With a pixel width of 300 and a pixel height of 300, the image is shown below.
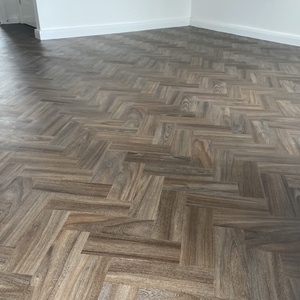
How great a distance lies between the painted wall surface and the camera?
188 inches

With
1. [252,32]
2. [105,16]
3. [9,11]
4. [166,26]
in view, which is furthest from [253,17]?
[9,11]

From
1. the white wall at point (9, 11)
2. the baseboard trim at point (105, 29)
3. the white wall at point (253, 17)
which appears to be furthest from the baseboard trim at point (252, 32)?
the white wall at point (9, 11)

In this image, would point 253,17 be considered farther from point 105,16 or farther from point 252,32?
point 105,16

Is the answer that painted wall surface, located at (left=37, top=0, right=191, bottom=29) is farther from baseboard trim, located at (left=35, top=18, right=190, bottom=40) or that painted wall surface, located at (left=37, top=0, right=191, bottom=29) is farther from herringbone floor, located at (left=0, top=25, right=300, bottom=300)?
herringbone floor, located at (left=0, top=25, right=300, bottom=300)

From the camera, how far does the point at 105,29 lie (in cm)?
520

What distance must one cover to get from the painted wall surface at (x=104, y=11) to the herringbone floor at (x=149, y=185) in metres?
1.86

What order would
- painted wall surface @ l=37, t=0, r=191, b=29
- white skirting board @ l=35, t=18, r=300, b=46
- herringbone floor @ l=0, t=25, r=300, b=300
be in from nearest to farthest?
herringbone floor @ l=0, t=25, r=300, b=300 < white skirting board @ l=35, t=18, r=300, b=46 < painted wall surface @ l=37, t=0, r=191, b=29

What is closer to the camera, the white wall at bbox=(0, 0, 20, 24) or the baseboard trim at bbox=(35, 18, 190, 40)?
the baseboard trim at bbox=(35, 18, 190, 40)

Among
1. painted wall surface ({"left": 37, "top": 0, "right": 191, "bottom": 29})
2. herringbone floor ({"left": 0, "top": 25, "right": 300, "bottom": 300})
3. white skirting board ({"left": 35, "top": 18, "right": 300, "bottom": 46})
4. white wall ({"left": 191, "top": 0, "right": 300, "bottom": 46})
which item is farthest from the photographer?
painted wall surface ({"left": 37, "top": 0, "right": 191, "bottom": 29})

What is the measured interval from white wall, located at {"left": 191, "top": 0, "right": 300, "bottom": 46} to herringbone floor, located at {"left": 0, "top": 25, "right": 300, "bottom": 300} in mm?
1617

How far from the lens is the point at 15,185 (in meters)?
1.57

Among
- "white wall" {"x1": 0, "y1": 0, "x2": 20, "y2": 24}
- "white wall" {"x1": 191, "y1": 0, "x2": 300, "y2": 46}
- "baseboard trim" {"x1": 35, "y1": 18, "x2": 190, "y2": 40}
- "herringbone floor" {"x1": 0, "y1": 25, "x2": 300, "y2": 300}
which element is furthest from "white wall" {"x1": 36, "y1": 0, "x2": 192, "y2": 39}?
"herringbone floor" {"x1": 0, "y1": 25, "x2": 300, "y2": 300}

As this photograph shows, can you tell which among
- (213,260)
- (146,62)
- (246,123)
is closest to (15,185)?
(213,260)

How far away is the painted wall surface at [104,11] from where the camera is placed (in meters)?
4.78
